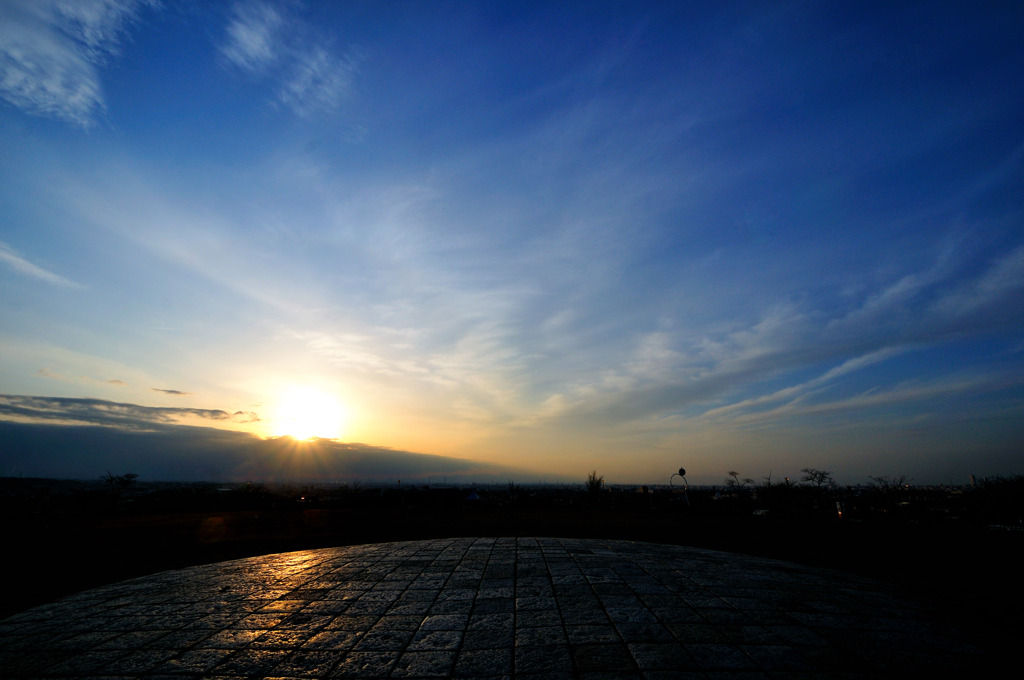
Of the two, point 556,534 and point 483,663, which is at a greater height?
point 556,534

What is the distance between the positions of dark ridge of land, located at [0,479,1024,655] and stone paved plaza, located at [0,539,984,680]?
6.05ft

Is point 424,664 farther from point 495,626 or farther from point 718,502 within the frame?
point 718,502

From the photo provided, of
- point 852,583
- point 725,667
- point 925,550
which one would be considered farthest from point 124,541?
point 925,550

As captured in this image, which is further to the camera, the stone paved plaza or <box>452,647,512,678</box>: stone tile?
the stone paved plaza

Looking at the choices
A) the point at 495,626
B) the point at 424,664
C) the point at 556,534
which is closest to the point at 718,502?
the point at 556,534

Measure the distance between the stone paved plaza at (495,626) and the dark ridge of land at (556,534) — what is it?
184cm

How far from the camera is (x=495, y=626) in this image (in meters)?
4.42

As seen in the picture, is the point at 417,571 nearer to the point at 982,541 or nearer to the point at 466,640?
the point at 466,640

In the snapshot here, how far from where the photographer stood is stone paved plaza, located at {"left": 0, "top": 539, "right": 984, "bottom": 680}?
367 centimetres

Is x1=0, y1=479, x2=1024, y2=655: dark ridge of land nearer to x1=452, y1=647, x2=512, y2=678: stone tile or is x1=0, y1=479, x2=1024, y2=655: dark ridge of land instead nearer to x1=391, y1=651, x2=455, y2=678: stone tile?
x1=452, y1=647, x2=512, y2=678: stone tile

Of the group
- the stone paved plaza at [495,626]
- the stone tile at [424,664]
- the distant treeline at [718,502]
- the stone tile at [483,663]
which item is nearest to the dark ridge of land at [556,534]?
the distant treeline at [718,502]

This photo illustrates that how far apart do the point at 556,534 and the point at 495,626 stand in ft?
26.4

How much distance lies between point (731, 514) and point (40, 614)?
22159 millimetres

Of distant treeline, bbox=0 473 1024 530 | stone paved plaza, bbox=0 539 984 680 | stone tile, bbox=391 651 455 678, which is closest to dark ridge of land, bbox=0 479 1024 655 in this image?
distant treeline, bbox=0 473 1024 530
